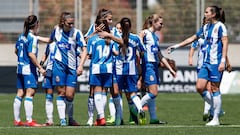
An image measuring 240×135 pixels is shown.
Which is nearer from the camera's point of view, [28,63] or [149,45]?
[28,63]

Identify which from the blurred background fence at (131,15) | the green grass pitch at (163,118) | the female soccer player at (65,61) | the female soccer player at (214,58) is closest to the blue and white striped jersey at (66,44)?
the female soccer player at (65,61)

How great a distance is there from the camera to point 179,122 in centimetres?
1867

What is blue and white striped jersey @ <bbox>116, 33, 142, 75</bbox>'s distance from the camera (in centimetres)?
1811

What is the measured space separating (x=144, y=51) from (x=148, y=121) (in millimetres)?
1791

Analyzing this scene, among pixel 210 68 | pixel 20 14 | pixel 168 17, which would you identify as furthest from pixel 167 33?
pixel 210 68

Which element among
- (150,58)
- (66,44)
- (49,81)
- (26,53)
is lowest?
(49,81)

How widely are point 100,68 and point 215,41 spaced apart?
2.16 metres

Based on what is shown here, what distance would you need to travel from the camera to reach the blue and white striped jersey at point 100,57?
17.1 m

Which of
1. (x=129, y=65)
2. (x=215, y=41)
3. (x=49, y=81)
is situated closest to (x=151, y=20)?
(x=129, y=65)

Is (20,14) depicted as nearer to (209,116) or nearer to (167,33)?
(167,33)

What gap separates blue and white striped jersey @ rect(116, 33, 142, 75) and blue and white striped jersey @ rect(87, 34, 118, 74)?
929mm

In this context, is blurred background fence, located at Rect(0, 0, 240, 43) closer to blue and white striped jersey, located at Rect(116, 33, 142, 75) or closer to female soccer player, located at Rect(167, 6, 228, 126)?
blue and white striped jersey, located at Rect(116, 33, 142, 75)

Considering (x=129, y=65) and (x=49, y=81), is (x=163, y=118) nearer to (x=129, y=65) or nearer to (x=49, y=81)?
(x=129, y=65)

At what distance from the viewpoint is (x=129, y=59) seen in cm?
→ 1820
